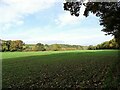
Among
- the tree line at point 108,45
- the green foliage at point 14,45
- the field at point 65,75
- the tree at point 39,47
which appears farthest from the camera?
the green foliage at point 14,45

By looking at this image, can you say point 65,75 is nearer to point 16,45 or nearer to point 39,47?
point 39,47

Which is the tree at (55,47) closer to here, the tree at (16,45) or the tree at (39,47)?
the tree at (39,47)

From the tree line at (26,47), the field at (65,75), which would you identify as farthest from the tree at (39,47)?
the field at (65,75)

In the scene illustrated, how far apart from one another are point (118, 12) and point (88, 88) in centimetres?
1609

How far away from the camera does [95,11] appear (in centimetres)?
2561

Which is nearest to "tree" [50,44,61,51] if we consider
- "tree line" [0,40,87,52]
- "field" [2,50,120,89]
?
"tree line" [0,40,87,52]

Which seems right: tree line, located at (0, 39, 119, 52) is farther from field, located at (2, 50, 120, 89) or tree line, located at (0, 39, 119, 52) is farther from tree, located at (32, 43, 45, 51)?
field, located at (2, 50, 120, 89)

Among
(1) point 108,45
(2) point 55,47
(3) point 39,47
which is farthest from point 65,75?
(2) point 55,47

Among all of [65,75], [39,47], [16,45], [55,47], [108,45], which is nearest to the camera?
[65,75]

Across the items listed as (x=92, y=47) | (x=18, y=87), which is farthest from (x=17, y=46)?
(x=18, y=87)

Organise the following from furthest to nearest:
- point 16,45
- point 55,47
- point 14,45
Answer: point 16,45 → point 14,45 → point 55,47

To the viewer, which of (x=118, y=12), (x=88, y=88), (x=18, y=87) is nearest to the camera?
(x=88, y=88)

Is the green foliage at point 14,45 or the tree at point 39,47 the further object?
the green foliage at point 14,45

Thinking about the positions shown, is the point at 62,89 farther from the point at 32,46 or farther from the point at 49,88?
the point at 32,46
